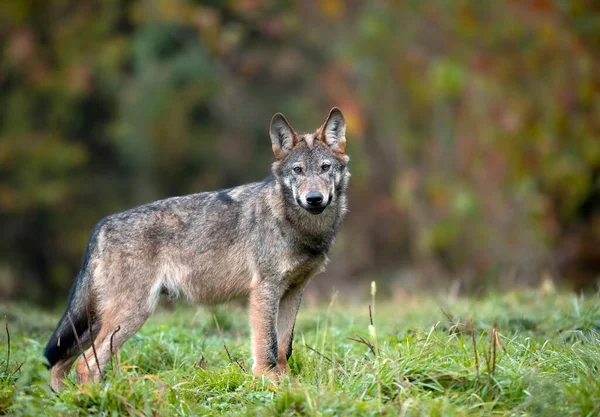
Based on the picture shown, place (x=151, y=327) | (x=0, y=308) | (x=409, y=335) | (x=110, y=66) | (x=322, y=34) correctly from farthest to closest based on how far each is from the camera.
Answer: (x=322, y=34) → (x=110, y=66) → (x=0, y=308) → (x=151, y=327) → (x=409, y=335)

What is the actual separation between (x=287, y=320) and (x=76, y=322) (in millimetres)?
2012

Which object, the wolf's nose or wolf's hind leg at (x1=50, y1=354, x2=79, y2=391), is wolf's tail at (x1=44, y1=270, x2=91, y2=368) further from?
the wolf's nose

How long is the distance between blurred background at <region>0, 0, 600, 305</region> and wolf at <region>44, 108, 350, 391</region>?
1115 centimetres

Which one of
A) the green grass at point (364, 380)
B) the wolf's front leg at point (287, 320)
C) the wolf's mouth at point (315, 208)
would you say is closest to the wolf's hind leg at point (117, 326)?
the green grass at point (364, 380)

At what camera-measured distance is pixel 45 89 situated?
867 inches

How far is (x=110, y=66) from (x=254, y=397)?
57.9 ft

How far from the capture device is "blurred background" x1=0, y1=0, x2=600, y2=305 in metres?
18.7

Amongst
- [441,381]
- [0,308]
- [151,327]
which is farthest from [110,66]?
[441,381]

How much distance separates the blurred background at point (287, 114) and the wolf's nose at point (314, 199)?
11554 mm

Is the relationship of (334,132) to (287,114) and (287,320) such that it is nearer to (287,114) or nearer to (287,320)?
(287,320)

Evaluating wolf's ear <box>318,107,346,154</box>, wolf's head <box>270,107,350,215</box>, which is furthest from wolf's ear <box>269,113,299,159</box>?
wolf's ear <box>318,107,346,154</box>

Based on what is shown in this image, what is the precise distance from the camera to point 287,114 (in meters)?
23.2

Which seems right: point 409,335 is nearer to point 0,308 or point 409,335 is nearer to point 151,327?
point 151,327

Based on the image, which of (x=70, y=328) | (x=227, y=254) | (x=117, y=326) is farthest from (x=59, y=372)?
(x=227, y=254)
